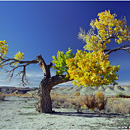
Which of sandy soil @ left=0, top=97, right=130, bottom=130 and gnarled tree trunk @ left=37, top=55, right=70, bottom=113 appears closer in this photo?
sandy soil @ left=0, top=97, right=130, bottom=130

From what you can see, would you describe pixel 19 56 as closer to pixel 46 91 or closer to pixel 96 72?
pixel 46 91

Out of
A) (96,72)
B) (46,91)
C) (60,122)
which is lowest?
(60,122)

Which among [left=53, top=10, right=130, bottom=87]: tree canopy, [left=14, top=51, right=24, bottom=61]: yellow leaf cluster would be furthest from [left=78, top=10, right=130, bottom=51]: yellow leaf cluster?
[left=14, top=51, right=24, bottom=61]: yellow leaf cluster

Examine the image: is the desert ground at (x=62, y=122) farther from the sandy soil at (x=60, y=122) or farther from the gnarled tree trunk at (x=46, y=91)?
the gnarled tree trunk at (x=46, y=91)

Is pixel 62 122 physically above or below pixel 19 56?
below

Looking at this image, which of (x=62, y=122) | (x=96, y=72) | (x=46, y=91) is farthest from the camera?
(x=46, y=91)

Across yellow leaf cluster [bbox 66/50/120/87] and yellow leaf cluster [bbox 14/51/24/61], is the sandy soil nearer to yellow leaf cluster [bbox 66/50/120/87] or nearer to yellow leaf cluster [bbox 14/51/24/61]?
yellow leaf cluster [bbox 66/50/120/87]

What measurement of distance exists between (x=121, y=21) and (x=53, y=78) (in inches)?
274

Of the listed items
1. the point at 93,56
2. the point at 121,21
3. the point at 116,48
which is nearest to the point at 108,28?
the point at 121,21

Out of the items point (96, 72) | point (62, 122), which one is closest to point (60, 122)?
point (62, 122)

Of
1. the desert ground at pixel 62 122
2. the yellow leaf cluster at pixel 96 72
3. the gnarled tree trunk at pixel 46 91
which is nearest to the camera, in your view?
the desert ground at pixel 62 122

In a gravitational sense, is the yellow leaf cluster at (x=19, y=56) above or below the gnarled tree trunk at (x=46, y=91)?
above

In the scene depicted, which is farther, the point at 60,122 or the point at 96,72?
the point at 60,122

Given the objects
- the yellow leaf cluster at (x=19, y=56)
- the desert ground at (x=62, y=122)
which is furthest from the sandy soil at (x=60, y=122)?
the yellow leaf cluster at (x=19, y=56)
